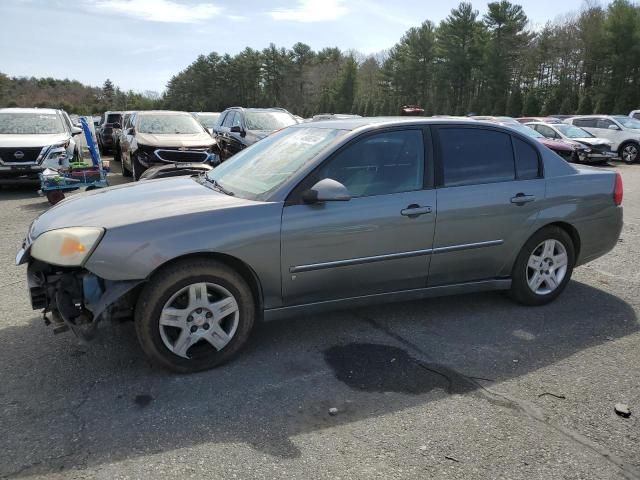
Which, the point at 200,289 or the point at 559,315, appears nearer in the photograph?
the point at 200,289

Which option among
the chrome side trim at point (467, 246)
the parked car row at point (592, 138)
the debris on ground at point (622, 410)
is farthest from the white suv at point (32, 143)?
the parked car row at point (592, 138)

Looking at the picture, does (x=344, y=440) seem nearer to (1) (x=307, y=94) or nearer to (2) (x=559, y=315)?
(2) (x=559, y=315)

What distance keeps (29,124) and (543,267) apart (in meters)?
11.1

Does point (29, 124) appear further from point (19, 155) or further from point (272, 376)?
point (272, 376)

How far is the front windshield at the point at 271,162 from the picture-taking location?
12.1ft

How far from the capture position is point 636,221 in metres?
8.41

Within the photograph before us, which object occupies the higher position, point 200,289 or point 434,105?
point 434,105

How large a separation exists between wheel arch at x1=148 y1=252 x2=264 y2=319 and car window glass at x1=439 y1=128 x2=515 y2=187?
5.49ft

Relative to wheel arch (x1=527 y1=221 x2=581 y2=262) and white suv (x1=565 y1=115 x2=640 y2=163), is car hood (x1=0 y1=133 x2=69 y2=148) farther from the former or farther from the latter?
white suv (x1=565 y1=115 x2=640 y2=163)

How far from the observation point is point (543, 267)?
4.51 metres

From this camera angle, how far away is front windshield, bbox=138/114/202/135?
454 inches

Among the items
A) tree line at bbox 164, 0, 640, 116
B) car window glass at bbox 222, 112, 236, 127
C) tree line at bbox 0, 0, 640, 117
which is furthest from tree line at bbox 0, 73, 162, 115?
car window glass at bbox 222, 112, 236, 127

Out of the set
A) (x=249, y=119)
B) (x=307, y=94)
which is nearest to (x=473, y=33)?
(x=307, y=94)

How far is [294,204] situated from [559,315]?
2564mm
